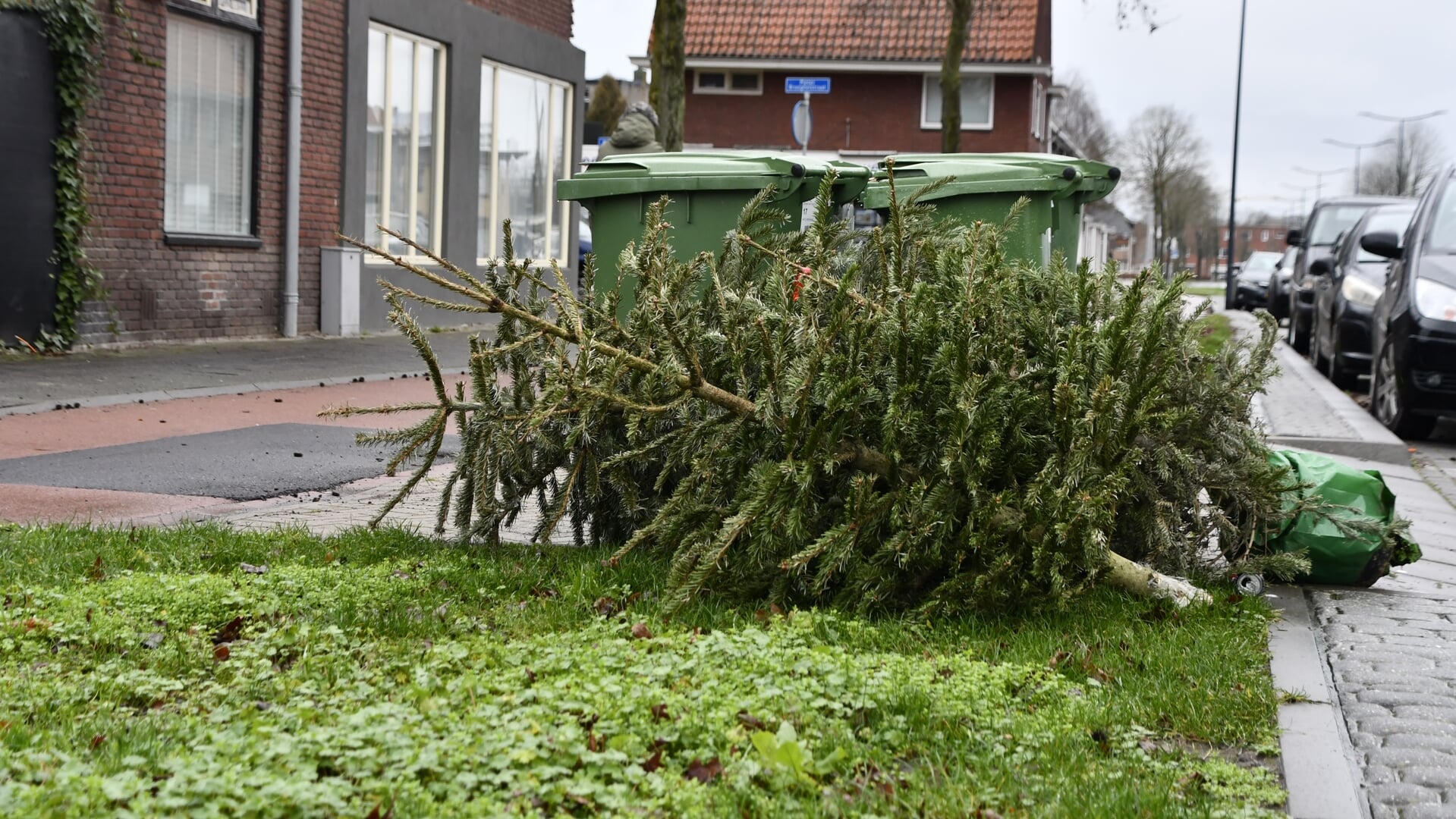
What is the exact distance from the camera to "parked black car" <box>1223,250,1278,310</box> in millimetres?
38625

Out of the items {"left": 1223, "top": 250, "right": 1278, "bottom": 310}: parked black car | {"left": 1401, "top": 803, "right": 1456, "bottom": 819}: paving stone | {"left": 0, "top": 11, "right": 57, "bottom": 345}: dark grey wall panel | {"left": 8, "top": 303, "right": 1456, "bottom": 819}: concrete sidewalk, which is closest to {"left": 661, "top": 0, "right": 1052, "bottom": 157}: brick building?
{"left": 1223, "top": 250, "right": 1278, "bottom": 310}: parked black car

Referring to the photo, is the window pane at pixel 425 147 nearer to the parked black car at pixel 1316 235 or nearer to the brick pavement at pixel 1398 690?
the parked black car at pixel 1316 235

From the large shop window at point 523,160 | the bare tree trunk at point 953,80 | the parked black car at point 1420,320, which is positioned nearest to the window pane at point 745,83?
the bare tree trunk at point 953,80

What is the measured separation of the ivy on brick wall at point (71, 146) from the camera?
12.8 m

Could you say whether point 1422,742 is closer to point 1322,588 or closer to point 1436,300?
point 1322,588

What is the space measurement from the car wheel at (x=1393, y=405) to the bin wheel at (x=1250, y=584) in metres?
6.37

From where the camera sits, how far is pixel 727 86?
47750 mm

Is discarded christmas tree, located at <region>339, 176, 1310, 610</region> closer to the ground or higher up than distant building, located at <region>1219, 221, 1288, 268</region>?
closer to the ground

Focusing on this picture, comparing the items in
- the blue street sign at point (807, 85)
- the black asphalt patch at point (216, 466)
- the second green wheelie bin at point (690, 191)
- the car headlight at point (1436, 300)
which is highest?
the blue street sign at point (807, 85)

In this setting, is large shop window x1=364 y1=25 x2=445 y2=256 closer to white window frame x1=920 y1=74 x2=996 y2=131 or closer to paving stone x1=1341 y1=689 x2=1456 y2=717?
paving stone x1=1341 y1=689 x2=1456 y2=717

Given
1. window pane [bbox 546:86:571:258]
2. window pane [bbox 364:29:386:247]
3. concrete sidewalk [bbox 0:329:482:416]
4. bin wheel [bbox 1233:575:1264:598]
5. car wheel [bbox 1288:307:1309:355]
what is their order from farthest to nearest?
window pane [bbox 546:86:571:258] < car wheel [bbox 1288:307:1309:355] < window pane [bbox 364:29:386:247] < concrete sidewalk [bbox 0:329:482:416] < bin wheel [bbox 1233:575:1264:598]

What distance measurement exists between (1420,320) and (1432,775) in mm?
7894

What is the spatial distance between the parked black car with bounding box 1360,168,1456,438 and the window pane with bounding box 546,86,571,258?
13054 millimetres

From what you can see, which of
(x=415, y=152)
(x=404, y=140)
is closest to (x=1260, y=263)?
(x=415, y=152)
